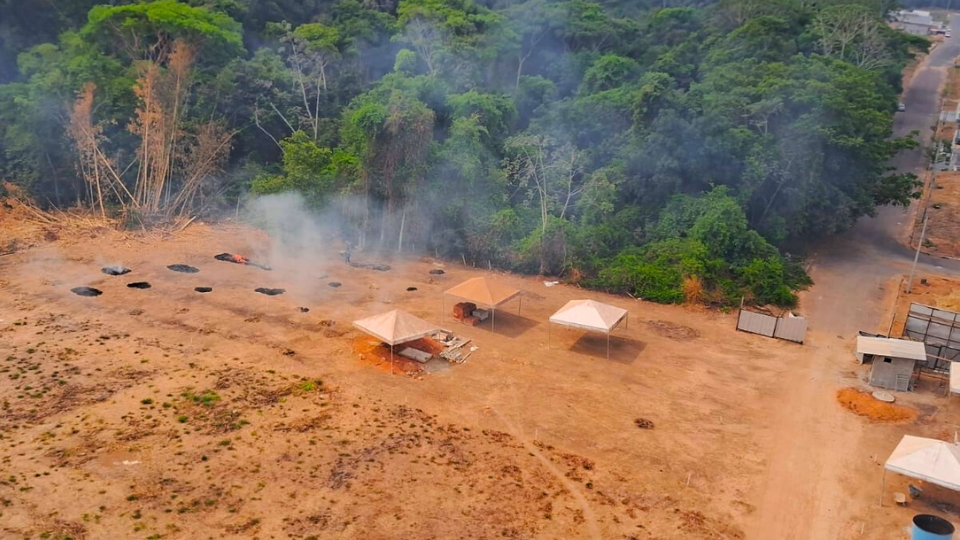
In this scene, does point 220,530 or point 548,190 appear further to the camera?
point 548,190

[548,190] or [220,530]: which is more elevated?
[548,190]

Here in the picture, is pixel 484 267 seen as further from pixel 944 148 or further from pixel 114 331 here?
pixel 944 148

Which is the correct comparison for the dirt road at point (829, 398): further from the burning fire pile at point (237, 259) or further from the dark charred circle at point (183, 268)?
the dark charred circle at point (183, 268)

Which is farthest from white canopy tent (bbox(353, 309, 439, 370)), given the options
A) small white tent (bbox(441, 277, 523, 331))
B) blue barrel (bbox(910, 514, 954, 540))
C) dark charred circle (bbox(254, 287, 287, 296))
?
blue barrel (bbox(910, 514, 954, 540))

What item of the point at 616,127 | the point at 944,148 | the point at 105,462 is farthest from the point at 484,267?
the point at 944,148

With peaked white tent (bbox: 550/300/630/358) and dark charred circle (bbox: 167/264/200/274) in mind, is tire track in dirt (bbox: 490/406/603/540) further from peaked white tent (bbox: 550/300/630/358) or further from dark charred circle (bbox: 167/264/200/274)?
dark charred circle (bbox: 167/264/200/274)

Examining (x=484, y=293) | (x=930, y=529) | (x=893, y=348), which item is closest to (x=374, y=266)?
(x=484, y=293)

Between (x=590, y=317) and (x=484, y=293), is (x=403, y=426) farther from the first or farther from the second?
(x=590, y=317)

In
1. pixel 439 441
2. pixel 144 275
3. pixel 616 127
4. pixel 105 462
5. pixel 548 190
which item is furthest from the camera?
pixel 616 127
